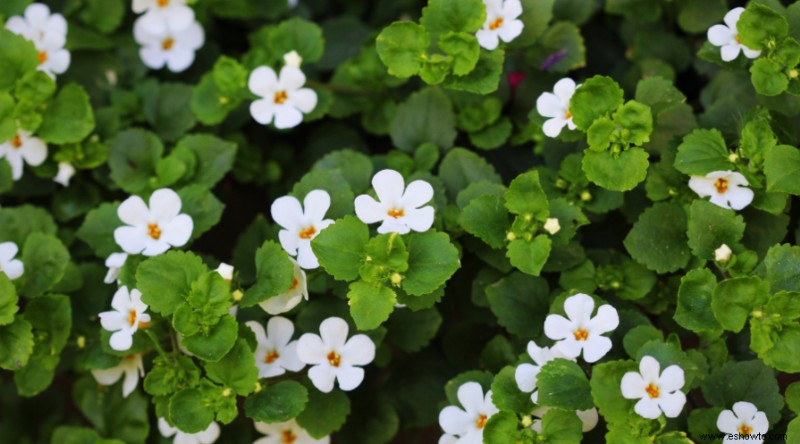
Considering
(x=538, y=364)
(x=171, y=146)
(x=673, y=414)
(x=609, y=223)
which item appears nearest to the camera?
(x=673, y=414)

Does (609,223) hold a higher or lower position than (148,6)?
lower

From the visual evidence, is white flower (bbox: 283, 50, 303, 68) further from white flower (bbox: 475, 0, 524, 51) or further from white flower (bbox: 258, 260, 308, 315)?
white flower (bbox: 258, 260, 308, 315)

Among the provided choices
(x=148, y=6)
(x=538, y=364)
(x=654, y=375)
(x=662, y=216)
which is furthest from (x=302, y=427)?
(x=148, y=6)

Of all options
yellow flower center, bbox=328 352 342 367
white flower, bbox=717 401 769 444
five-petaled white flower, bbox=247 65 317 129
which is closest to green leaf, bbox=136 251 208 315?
yellow flower center, bbox=328 352 342 367

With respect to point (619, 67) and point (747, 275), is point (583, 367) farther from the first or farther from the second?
point (619, 67)

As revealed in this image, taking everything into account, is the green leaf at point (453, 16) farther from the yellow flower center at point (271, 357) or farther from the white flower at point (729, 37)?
the yellow flower center at point (271, 357)

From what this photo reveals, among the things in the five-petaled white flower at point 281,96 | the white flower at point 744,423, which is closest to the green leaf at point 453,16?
the five-petaled white flower at point 281,96
